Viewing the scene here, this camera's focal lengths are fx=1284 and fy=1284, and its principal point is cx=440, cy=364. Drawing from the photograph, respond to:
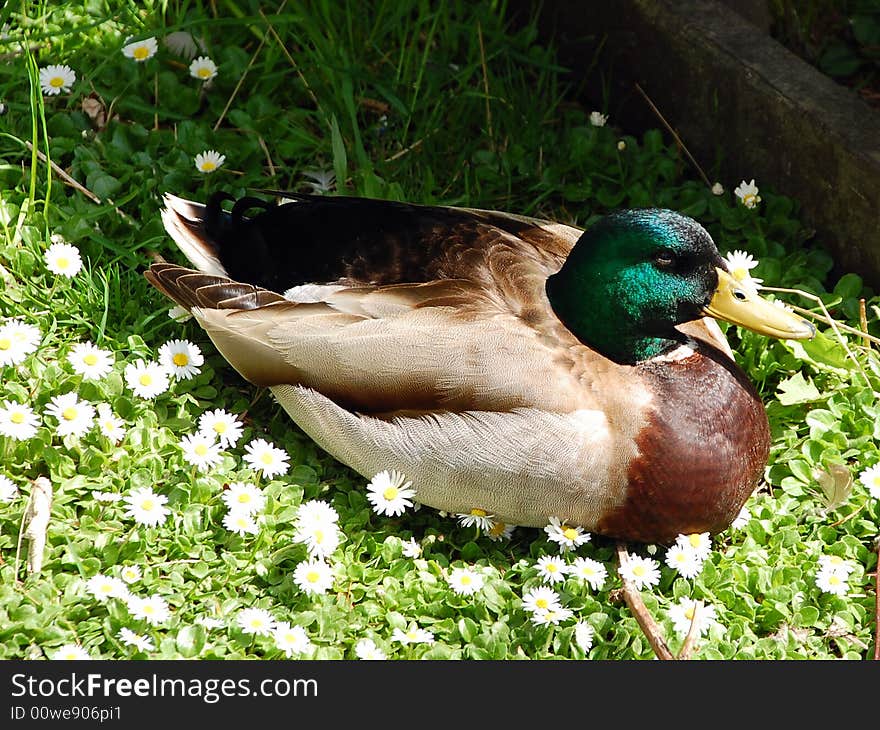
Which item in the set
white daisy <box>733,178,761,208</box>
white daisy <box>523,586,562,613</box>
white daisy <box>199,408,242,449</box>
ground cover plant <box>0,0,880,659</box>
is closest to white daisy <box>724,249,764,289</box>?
ground cover plant <box>0,0,880,659</box>

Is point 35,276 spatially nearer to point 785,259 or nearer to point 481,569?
point 481,569

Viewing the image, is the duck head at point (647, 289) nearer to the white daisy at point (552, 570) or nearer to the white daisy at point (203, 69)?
the white daisy at point (552, 570)

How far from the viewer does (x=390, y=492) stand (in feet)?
11.4

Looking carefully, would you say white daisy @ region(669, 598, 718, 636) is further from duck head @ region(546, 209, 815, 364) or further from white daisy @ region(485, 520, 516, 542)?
duck head @ region(546, 209, 815, 364)

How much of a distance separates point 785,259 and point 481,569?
66.0 inches

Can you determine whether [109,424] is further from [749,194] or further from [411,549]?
[749,194]

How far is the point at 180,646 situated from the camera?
10.4 ft

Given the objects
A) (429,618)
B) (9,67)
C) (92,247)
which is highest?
(9,67)

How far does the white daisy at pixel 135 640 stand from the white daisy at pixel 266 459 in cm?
61

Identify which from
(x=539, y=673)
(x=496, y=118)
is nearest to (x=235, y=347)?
(x=539, y=673)

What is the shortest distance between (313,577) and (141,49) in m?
2.39

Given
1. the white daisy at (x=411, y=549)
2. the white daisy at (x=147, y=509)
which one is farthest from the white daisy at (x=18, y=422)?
the white daisy at (x=411, y=549)

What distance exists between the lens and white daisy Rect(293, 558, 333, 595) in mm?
3299

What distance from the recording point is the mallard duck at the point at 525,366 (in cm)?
335
